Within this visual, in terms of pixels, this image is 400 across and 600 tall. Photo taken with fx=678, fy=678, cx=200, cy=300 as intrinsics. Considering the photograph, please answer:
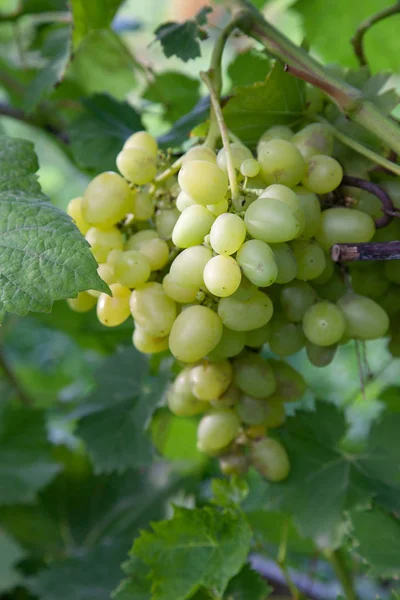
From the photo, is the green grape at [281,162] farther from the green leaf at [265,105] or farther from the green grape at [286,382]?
the green grape at [286,382]

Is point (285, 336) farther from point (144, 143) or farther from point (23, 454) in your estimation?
point (23, 454)

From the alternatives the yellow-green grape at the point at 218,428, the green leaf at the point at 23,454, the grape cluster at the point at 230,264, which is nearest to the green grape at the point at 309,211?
the grape cluster at the point at 230,264

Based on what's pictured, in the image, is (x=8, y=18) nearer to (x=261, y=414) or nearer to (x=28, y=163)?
(x=28, y=163)

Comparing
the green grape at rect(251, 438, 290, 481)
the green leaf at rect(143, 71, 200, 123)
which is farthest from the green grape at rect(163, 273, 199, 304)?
the green leaf at rect(143, 71, 200, 123)

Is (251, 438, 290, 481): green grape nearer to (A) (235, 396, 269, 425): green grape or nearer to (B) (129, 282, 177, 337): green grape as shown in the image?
(A) (235, 396, 269, 425): green grape

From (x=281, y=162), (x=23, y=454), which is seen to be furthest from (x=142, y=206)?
(x=23, y=454)

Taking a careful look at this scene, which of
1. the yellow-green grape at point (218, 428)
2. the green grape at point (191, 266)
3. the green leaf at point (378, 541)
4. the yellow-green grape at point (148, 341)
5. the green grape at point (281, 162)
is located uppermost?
the green grape at point (281, 162)

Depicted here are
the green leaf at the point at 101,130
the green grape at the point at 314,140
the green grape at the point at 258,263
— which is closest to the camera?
the green grape at the point at 258,263
